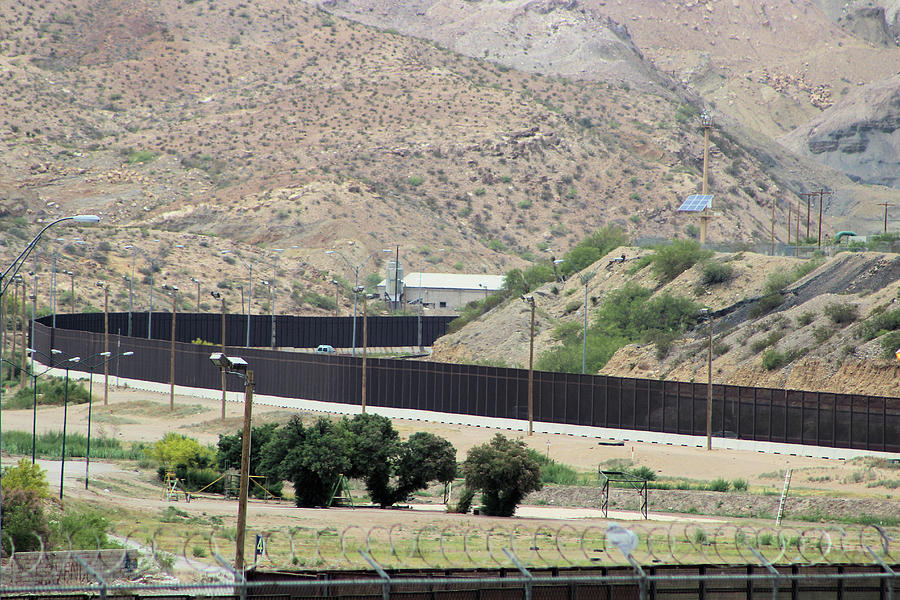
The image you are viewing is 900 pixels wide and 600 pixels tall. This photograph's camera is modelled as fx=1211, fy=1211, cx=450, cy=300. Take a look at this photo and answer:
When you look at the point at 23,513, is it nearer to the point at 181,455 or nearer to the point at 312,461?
the point at 312,461

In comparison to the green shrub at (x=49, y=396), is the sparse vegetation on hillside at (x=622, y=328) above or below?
above

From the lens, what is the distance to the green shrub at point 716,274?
86.9 metres

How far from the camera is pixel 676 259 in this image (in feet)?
303

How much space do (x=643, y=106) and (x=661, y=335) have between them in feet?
376

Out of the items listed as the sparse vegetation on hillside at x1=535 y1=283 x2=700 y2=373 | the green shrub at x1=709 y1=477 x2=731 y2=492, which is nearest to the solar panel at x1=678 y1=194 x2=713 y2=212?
the sparse vegetation on hillside at x1=535 y1=283 x2=700 y2=373

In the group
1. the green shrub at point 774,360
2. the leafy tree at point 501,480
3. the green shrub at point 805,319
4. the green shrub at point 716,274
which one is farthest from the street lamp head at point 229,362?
the green shrub at point 716,274

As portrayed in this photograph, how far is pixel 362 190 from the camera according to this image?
150m

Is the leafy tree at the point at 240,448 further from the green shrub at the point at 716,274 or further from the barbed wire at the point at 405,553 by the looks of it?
the green shrub at the point at 716,274

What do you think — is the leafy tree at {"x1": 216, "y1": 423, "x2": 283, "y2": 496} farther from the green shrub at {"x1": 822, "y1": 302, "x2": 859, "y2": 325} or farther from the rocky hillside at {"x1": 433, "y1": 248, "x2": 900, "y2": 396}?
the green shrub at {"x1": 822, "y1": 302, "x2": 859, "y2": 325}

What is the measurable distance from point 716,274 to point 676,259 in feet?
19.3

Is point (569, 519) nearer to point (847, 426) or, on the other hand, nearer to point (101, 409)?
point (847, 426)

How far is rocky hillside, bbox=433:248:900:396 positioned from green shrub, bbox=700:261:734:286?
0.35 m

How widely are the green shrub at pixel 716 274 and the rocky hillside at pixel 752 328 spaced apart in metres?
0.35

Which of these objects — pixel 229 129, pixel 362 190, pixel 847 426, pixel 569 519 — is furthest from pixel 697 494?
pixel 229 129
